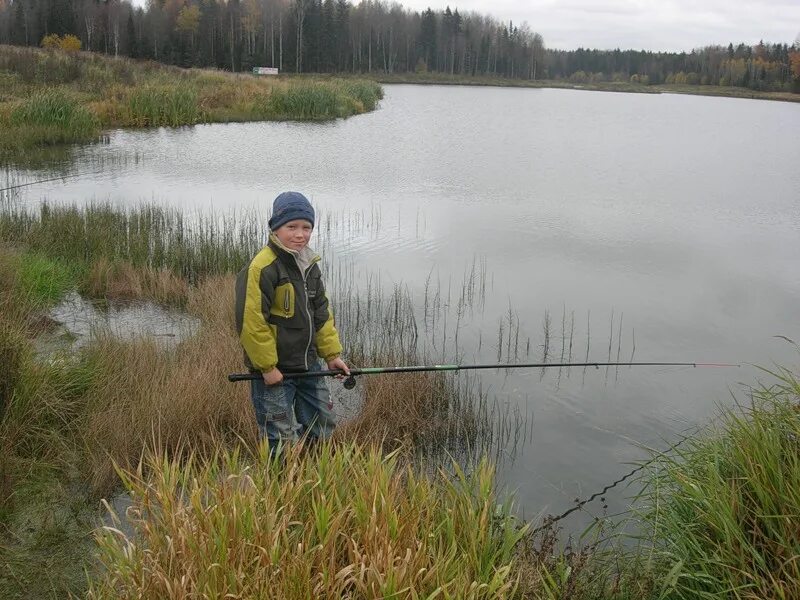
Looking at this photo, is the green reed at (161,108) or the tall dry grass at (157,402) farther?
the green reed at (161,108)

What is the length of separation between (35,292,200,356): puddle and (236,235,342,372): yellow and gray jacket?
2.30 metres

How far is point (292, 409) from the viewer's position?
3.92 metres

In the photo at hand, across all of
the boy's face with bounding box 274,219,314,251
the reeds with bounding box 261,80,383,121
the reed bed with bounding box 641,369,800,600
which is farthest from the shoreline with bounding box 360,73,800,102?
the reed bed with bounding box 641,369,800,600

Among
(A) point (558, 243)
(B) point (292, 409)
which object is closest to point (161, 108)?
(A) point (558, 243)

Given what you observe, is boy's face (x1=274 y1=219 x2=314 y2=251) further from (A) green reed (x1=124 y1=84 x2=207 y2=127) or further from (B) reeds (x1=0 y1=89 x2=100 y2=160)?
(A) green reed (x1=124 y1=84 x2=207 y2=127)

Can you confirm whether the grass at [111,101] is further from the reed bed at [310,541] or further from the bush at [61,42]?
the bush at [61,42]

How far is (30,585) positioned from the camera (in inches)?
124

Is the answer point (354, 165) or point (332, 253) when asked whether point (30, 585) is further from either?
point (354, 165)

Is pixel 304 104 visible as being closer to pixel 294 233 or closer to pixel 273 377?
pixel 294 233

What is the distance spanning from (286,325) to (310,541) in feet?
4.02

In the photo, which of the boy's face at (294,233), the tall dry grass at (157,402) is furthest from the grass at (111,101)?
the boy's face at (294,233)

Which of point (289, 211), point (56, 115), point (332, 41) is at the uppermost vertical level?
point (332, 41)

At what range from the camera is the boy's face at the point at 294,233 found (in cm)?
360

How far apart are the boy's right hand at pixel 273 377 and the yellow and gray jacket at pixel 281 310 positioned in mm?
29
